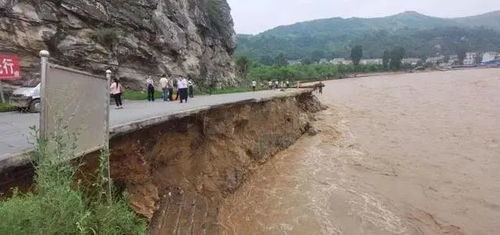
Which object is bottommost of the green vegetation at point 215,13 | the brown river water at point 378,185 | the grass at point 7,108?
the brown river water at point 378,185

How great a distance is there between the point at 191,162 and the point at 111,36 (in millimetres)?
15699

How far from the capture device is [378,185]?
15.1 m

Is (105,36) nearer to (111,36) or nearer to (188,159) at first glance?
(111,36)

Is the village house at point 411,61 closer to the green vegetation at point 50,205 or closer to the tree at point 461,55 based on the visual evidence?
the tree at point 461,55

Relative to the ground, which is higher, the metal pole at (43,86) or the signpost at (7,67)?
the signpost at (7,67)

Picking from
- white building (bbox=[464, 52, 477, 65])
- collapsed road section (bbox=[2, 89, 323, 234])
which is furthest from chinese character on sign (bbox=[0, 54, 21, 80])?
white building (bbox=[464, 52, 477, 65])

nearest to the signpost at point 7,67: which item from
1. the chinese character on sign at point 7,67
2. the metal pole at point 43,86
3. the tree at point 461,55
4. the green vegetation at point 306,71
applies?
the chinese character on sign at point 7,67

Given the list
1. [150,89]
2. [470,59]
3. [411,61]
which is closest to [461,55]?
[470,59]

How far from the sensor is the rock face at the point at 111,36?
69.9 feet

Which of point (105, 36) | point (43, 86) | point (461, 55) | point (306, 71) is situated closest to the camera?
point (43, 86)

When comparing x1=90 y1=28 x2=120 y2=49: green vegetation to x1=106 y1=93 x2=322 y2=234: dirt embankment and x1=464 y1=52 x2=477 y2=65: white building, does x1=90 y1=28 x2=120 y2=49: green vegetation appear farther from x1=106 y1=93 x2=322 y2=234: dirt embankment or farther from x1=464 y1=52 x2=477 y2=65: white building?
x1=464 y1=52 x2=477 y2=65: white building

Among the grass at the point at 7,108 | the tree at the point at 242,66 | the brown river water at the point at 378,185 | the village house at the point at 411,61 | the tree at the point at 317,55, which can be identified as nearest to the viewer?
the brown river water at the point at 378,185

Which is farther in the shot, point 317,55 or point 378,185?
point 317,55

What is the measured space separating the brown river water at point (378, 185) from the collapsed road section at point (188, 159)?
0.70 m
